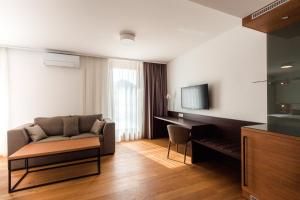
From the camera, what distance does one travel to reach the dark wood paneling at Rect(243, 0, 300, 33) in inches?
62.9

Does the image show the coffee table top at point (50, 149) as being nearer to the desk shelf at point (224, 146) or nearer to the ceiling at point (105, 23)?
the desk shelf at point (224, 146)

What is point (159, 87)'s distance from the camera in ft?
16.5

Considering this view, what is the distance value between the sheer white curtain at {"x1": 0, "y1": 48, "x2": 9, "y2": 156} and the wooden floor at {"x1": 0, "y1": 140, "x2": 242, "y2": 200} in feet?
1.87

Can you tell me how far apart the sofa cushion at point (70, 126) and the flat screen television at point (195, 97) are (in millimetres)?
2555

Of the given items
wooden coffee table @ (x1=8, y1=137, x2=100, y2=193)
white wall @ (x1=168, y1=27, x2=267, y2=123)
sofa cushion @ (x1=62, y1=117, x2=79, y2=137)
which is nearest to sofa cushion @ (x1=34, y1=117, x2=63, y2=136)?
sofa cushion @ (x1=62, y1=117, x2=79, y2=137)

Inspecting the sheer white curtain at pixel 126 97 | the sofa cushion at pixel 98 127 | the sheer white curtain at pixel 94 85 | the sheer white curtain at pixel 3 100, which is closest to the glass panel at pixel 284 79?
the sofa cushion at pixel 98 127

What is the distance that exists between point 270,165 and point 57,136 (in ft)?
Result: 11.8

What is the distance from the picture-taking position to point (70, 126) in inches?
139

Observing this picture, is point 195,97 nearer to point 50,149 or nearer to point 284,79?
Answer: point 284,79

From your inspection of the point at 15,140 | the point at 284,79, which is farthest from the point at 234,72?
the point at 15,140

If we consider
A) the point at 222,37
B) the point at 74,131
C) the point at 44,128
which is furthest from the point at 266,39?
the point at 44,128

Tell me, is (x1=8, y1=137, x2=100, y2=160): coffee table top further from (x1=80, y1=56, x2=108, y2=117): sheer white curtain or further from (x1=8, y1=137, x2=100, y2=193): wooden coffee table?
(x1=80, y1=56, x2=108, y2=117): sheer white curtain

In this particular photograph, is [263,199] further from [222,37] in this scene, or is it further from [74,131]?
[74,131]

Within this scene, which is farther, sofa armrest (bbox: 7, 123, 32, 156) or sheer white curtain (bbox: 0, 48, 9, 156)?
sheer white curtain (bbox: 0, 48, 9, 156)
